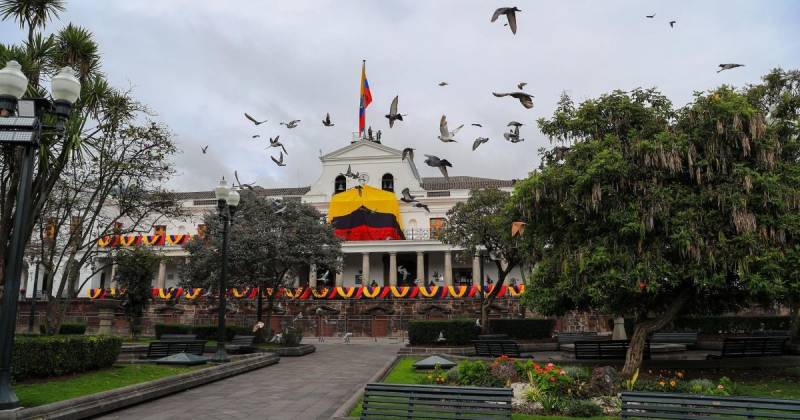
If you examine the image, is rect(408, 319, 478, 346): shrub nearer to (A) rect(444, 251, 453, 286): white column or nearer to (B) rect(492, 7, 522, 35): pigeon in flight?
(B) rect(492, 7, 522, 35): pigeon in flight

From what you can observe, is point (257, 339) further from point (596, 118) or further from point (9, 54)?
point (596, 118)

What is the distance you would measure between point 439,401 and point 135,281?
25050 mm

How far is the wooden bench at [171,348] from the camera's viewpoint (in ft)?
49.0

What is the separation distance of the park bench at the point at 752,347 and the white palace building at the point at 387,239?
89.7 feet

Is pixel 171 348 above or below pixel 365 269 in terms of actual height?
below

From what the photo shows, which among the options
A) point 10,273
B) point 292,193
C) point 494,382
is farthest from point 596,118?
point 292,193

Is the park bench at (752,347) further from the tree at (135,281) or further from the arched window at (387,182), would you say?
the arched window at (387,182)

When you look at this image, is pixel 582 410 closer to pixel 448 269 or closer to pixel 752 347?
pixel 752 347

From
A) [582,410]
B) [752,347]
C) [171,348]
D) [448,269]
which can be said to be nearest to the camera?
[582,410]

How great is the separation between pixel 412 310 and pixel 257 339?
45.3 feet

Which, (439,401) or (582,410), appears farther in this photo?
(582,410)

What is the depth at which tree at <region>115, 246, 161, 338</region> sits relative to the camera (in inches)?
1069

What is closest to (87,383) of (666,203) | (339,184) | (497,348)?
(497,348)

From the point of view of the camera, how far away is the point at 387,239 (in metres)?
42.3
